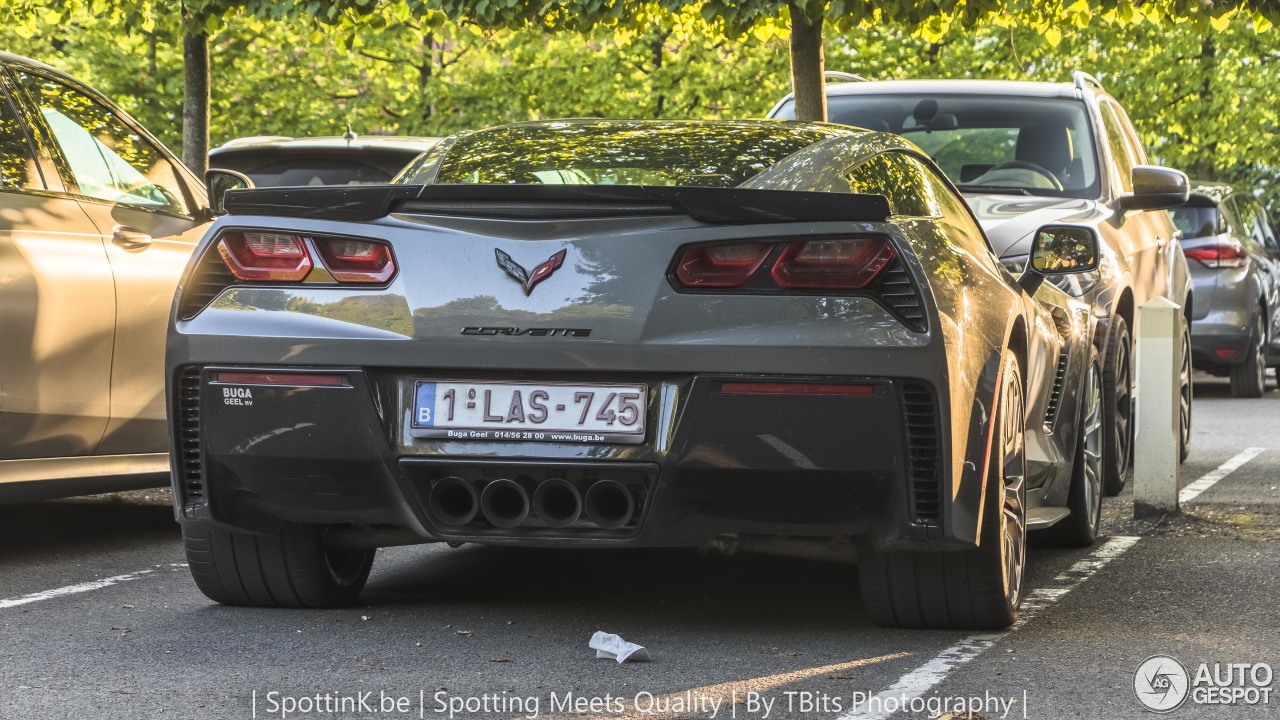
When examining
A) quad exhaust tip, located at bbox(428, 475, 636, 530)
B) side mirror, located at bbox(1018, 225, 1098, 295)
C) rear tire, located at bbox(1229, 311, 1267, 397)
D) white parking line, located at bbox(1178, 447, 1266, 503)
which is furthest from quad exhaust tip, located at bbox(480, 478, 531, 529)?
rear tire, located at bbox(1229, 311, 1267, 397)

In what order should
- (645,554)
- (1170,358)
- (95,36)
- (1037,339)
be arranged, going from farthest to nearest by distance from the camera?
1. (95,36)
2. (1170,358)
3. (645,554)
4. (1037,339)

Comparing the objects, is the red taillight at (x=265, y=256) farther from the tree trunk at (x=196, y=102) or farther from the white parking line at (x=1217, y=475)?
the tree trunk at (x=196, y=102)

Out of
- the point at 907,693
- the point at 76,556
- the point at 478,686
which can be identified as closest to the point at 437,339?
the point at 478,686

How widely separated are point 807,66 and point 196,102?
429 centimetres

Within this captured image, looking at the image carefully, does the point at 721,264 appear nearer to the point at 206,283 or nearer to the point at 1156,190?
the point at 206,283

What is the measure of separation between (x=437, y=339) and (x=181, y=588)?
1.72 m

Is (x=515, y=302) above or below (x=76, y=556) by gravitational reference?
above

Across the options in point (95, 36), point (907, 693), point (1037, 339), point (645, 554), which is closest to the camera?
point (907, 693)

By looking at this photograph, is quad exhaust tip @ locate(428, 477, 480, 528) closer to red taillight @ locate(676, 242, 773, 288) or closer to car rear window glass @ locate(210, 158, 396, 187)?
red taillight @ locate(676, 242, 773, 288)

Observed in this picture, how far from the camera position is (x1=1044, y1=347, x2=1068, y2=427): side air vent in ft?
19.6

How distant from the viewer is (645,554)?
6254 mm

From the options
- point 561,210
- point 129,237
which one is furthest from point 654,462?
point 129,237

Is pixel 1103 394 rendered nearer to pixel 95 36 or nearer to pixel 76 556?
pixel 76 556

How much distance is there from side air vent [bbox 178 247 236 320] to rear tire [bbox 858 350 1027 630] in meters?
1.71
